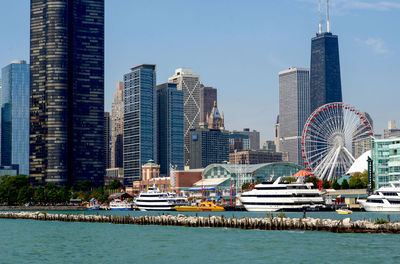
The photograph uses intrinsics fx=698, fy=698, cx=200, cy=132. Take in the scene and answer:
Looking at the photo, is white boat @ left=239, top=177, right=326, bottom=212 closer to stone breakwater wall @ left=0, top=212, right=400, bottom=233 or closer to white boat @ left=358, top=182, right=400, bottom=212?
white boat @ left=358, top=182, right=400, bottom=212

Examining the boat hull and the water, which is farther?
the boat hull

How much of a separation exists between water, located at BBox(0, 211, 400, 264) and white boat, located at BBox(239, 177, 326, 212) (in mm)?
59342

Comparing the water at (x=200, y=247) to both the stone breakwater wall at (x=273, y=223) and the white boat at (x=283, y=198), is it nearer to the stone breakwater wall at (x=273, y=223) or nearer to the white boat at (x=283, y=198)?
the stone breakwater wall at (x=273, y=223)

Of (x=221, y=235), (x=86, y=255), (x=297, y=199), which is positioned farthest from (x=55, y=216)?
(x=86, y=255)

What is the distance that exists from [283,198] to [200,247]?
285 ft

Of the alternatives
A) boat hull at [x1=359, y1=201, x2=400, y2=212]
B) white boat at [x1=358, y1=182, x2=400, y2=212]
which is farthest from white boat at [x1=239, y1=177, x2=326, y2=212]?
white boat at [x1=358, y1=182, x2=400, y2=212]

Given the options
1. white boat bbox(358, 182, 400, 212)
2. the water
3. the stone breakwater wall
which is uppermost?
white boat bbox(358, 182, 400, 212)

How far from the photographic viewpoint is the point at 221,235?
4291 inches

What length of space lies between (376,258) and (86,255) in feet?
117

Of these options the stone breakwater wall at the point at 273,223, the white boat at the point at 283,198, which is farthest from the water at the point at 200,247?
the white boat at the point at 283,198

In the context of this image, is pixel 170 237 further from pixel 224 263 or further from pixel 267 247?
pixel 224 263

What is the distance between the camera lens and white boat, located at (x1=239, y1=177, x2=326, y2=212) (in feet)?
585

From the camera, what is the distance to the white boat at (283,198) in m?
178

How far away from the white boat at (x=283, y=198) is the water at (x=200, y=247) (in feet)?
195
